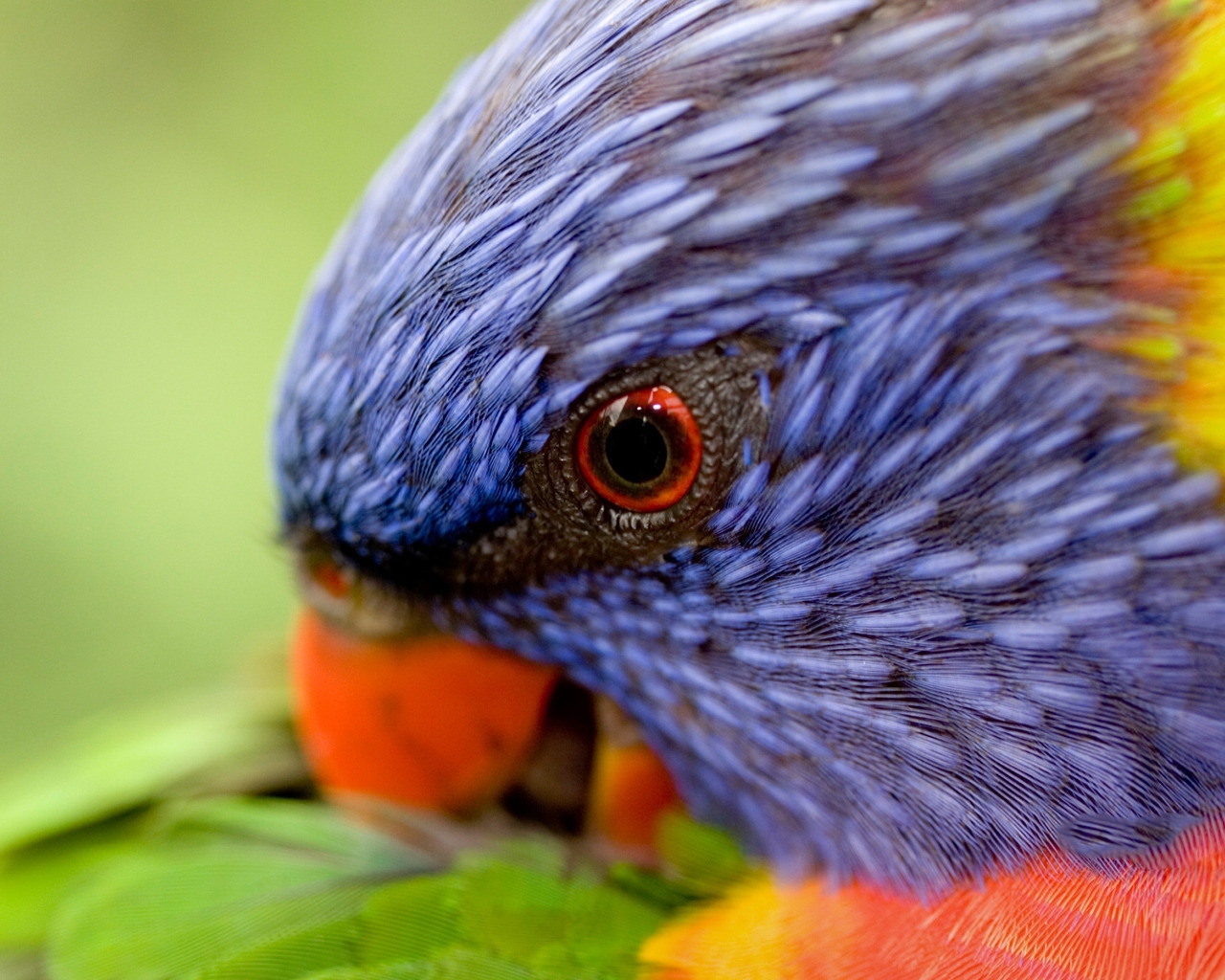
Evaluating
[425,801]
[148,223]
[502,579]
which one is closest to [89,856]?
[425,801]

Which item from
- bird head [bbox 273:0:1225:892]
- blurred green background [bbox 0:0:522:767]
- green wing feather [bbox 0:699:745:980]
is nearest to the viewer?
bird head [bbox 273:0:1225:892]

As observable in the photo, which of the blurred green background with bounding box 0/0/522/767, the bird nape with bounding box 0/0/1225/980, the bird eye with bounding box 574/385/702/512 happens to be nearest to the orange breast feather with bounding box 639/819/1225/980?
the bird nape with bounding box 0/0/1225/980

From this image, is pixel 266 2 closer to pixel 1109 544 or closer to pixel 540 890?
pixel 540 890

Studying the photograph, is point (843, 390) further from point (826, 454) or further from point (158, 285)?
point (158, 285)

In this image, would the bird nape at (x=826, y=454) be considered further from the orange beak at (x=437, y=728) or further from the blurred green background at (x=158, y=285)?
the blurred green background at (x=158, y=285)

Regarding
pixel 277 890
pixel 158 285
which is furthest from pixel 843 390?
pixel 158 285

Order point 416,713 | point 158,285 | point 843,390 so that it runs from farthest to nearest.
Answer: point 158,285 → point 416,713 → point 843,390

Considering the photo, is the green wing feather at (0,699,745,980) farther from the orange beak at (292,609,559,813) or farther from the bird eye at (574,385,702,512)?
the bird eye at (574,385,702,512)
